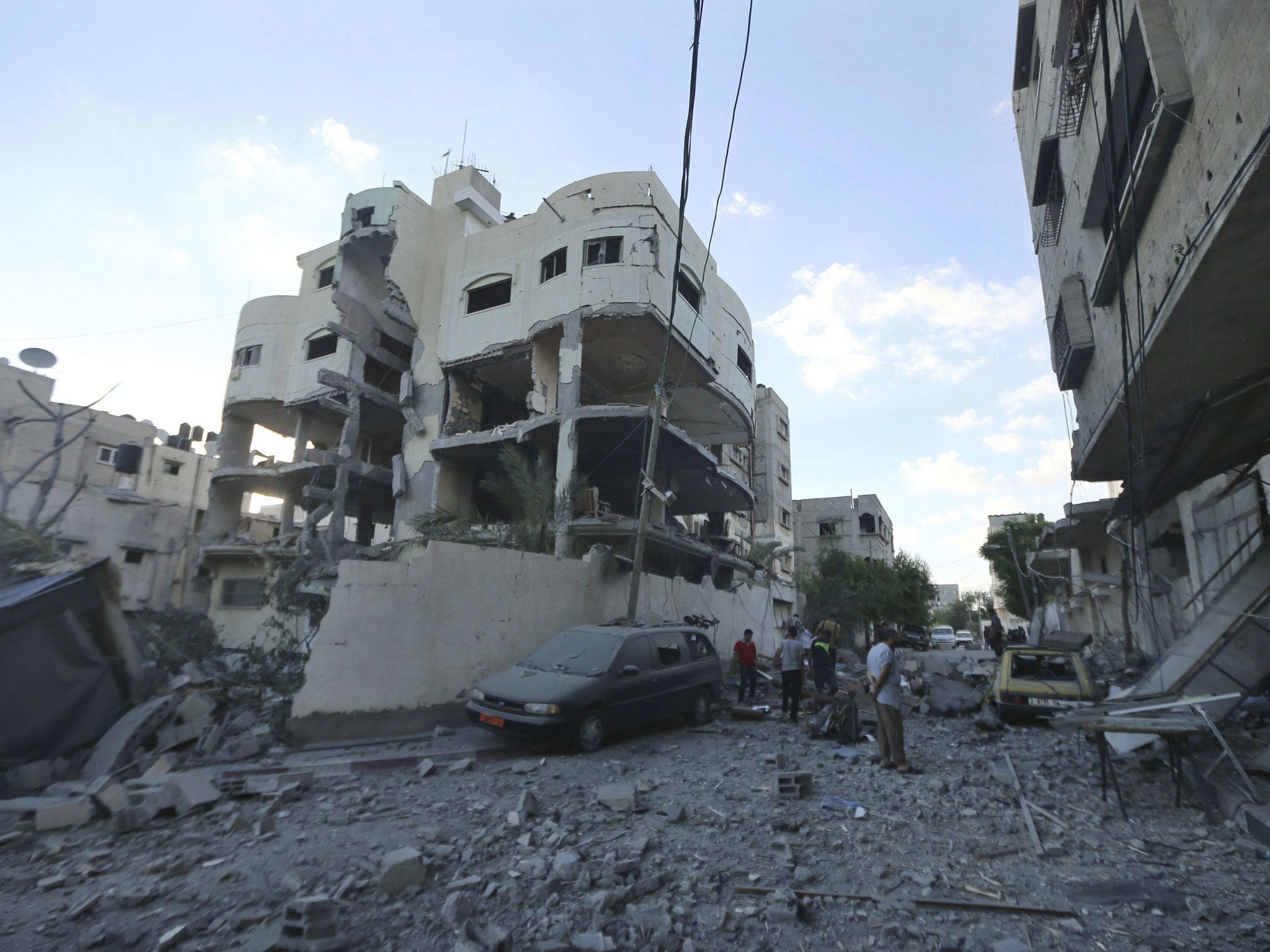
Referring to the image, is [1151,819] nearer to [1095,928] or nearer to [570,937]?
[1095,928]

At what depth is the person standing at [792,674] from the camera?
1121 centimetres

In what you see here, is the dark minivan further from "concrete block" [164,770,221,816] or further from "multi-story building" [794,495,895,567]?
"multi-story building" [794,495,895,567]

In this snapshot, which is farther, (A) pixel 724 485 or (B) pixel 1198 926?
(A) pixel 724 485

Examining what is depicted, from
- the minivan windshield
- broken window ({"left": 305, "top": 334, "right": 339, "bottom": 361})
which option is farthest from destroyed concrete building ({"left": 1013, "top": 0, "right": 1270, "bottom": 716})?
broken window ({"left": 305, "top": 334, "right": 339, "bottom": 361})

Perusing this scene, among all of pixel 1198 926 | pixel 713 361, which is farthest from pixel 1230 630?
pixel 713 361

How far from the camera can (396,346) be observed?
Result: 27.7 meters

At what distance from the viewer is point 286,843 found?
4602 mm

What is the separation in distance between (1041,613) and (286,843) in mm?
32847

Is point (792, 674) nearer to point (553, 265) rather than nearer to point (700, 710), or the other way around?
point (700, 710)

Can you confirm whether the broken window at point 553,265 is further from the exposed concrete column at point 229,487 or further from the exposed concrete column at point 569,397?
the exposed concrete column at point 229,487

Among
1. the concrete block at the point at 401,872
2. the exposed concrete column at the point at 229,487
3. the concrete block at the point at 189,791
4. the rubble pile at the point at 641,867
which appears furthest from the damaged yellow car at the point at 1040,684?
the exposed concrete column at the point at 229,487

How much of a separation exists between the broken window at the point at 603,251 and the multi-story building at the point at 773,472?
986 inches

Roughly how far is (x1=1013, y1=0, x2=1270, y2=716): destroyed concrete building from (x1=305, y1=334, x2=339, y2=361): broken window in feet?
81.7

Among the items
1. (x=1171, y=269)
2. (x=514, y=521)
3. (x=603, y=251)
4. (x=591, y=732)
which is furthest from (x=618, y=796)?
(x=603, y=251)
